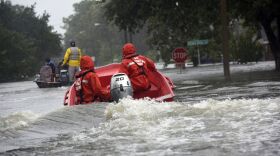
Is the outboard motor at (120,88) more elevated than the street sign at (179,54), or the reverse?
the street sign at (179,54)

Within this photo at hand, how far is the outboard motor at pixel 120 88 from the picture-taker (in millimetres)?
11398

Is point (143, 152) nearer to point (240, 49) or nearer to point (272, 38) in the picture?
point (272, 38)

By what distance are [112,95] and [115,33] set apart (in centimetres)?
12884

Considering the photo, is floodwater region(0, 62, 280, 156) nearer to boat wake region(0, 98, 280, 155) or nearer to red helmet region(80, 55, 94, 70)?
boat wake region(0, 98, 280, 155)

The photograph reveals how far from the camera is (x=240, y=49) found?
4953 cm

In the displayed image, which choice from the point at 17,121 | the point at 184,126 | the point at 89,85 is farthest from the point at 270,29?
the point at 184,126

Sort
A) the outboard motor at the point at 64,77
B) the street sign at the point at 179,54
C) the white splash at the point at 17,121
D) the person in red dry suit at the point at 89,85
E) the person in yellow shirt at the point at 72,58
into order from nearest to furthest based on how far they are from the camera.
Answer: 1. the white splash at the point at 17,121
2. the person in red dry suit at the point at 89,85
3. the person in yellow shirt at the point at 72,58
4. the outboard motor at the point at 64,77
5. the street sign at the point at 179,54

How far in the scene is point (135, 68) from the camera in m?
12.5

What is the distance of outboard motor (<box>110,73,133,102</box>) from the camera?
1140cm

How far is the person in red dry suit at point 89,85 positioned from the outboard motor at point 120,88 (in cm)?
42

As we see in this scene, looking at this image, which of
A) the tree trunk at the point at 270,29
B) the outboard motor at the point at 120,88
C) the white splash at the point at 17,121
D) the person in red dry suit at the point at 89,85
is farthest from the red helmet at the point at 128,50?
the tree trunk at the point at 270,29

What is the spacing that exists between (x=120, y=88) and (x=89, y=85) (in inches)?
31.1

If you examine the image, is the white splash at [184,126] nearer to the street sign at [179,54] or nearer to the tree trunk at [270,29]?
the tree trunk at [270,29]

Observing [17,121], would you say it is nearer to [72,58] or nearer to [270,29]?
[72,58]
